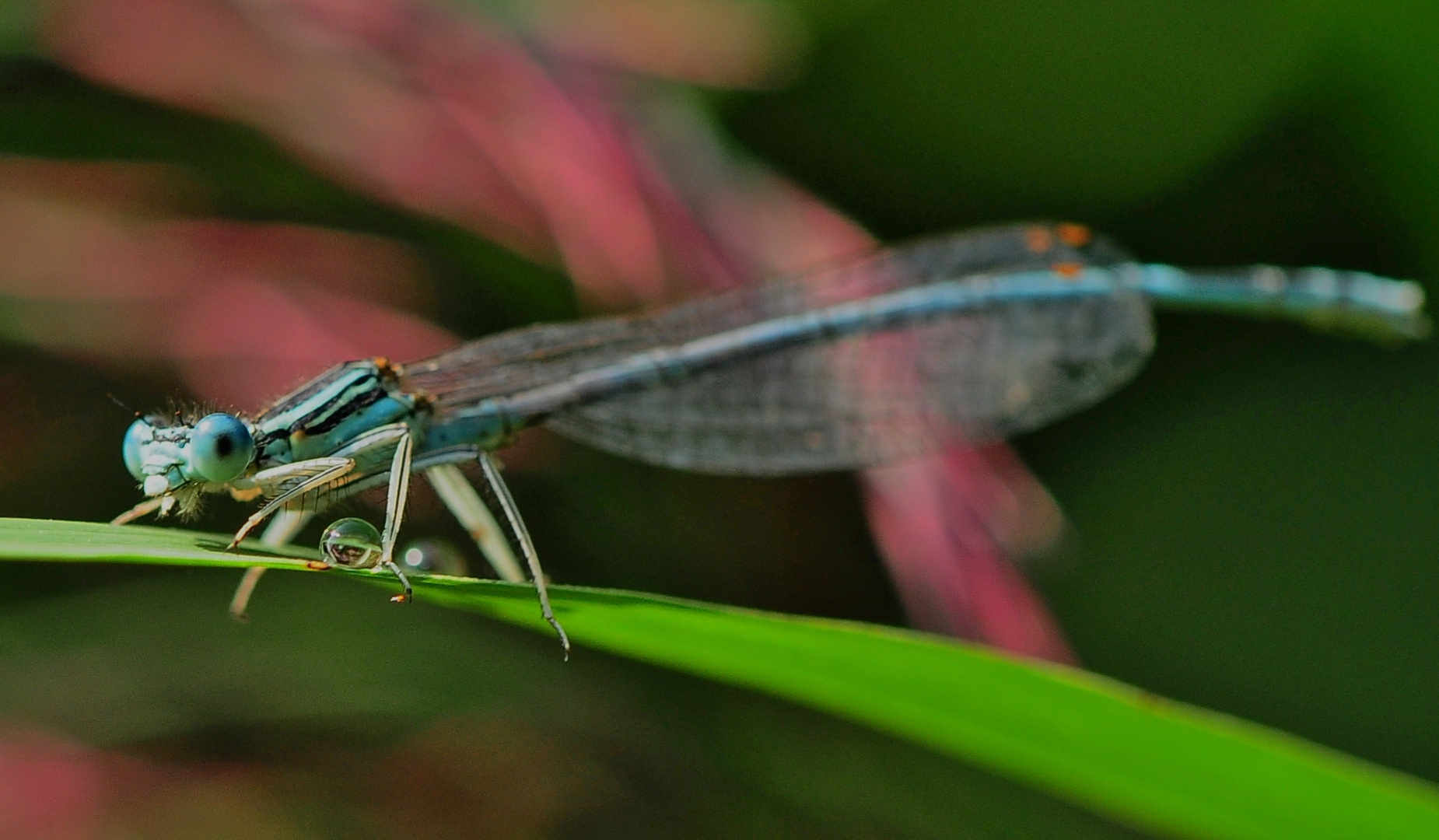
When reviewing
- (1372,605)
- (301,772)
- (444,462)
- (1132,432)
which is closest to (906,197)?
(1132,432)

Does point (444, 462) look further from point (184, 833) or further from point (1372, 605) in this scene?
point (1372, 605)

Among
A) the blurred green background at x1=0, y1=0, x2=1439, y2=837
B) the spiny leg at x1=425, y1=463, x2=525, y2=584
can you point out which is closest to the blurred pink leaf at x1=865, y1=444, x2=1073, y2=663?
the blurred green background at x1=0, y1=0, x2=1439, y2=837

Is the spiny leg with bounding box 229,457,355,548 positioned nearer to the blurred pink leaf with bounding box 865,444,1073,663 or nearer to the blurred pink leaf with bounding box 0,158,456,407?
the blurred pink leaf with bounding box 0,158,456,407

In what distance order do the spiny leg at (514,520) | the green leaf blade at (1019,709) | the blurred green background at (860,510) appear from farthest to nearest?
the blurred green background at (860,510)
the spiny leg at (514,520)
the green leaf blade at (1019,709)

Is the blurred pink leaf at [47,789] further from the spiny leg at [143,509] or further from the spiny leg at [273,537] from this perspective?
the spiny leg at [143,509]

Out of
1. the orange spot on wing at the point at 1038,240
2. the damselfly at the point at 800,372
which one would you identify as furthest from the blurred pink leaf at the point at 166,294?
the orange spot on wing at the point at 1038,240

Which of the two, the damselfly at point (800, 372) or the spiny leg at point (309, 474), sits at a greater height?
the damselfly at point (800, 372)
